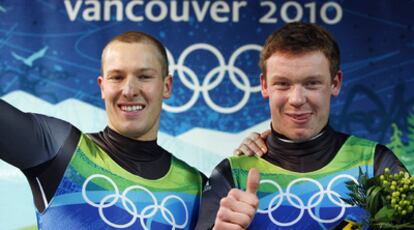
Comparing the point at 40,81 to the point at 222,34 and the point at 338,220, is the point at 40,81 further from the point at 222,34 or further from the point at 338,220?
the point at 338,220

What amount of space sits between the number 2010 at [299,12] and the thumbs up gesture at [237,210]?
206 centimetres

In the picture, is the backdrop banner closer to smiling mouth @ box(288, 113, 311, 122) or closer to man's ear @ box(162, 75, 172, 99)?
man's ear @ box(162, 75, 172, 99)

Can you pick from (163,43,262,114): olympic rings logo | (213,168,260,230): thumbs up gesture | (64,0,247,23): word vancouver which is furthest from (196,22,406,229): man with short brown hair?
(64,0,247,23): word vancouver

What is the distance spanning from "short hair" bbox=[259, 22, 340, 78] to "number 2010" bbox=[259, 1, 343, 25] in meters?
1.28

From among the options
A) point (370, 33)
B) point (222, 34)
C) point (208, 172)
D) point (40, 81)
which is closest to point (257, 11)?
point (222, 34)

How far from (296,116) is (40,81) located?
78.8 inches

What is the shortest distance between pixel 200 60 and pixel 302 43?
1.47 m

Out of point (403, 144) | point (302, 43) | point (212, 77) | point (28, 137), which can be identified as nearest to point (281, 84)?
point (302, 43)

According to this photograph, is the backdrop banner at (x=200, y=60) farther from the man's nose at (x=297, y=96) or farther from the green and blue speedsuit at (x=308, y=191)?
the man's nose at (x=297, y=96)

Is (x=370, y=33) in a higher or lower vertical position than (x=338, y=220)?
higher

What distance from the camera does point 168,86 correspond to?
3.71 m

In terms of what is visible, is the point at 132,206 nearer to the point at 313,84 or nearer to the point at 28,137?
the point at 28,137

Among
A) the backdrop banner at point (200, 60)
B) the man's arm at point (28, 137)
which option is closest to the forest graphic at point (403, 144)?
the backdrop banner at point (200, 60)

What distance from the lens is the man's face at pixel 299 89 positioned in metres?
3.27
